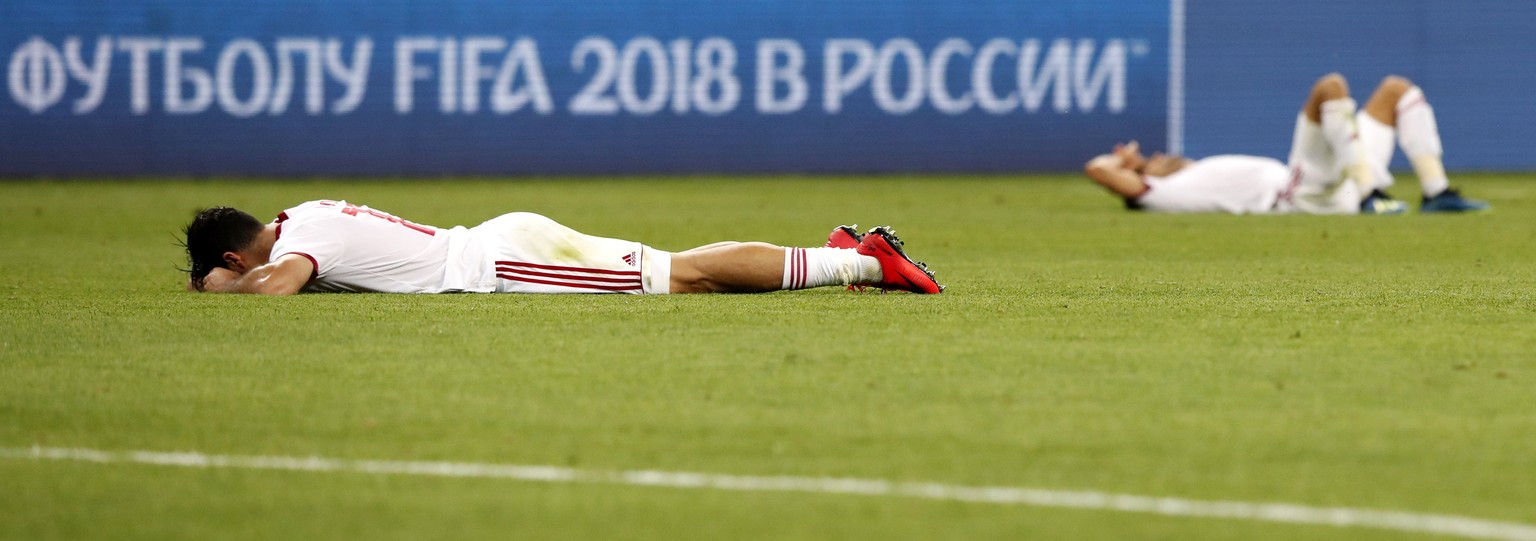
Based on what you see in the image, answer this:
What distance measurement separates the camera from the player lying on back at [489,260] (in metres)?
7.03

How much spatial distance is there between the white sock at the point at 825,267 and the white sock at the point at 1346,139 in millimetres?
6988

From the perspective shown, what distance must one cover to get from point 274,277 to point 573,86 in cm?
1183

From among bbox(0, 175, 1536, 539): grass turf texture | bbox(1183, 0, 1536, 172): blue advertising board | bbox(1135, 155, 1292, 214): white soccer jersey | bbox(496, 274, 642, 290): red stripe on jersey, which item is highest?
bbox(1183, 0, 1536, 172): blue advertising board

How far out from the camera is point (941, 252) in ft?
33.8

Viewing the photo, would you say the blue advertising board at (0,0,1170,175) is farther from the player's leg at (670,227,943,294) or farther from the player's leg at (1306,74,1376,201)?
the player's leg at (670,227,943,294)

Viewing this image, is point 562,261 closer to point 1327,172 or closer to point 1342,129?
point 1342,129

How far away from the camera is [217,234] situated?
23.2 feet

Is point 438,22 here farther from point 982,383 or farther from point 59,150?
point 982,383

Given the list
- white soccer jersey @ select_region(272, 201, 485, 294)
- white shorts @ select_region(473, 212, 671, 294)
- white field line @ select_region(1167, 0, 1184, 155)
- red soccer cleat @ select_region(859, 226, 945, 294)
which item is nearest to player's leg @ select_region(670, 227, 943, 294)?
red soccer cleat @ select_region(859, 226, 945, 294)

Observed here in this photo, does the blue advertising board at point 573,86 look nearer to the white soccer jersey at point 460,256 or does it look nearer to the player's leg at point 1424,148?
the player's leg at point 1424,148

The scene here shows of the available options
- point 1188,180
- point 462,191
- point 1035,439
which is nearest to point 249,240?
point 1035,439

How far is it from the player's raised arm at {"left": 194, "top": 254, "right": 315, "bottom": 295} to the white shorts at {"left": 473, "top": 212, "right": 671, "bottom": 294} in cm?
68

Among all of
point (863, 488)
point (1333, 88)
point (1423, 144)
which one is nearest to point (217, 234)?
point (863, 488)

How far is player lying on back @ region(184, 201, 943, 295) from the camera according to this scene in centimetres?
703
